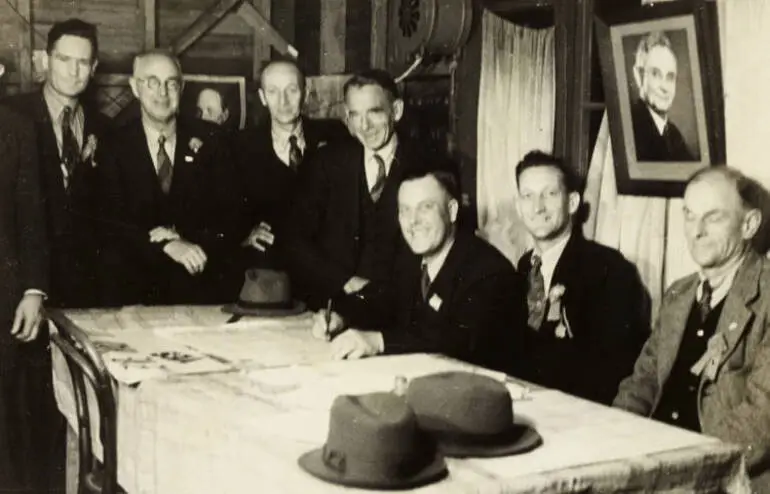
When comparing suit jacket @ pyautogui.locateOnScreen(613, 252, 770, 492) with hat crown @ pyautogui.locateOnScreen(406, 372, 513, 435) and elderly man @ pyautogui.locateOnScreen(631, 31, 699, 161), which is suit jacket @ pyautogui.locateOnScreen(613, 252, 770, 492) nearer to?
elderly man @ pyautogui.locateOnScreen(631, 31, 699, 161)

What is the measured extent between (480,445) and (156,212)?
9.06ft

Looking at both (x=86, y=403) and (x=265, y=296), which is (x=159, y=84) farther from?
(x=86, y=403)

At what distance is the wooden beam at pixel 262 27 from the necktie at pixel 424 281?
240cm

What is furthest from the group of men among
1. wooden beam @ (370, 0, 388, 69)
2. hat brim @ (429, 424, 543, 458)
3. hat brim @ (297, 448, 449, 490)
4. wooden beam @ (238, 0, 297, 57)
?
hat brim @ (297, 448, 449, 490)

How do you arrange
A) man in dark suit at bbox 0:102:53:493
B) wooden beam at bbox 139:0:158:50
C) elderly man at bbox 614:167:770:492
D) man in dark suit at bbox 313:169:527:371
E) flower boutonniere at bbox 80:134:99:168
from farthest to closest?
wooden beam at bbox 139:0:158:50 → flower boutonniere at bbox 80:134:99:168 → man in dark suit at bbox 0:102:53:493 → man in dark suit at bbox 313:169:527:371 → elderly man at bbox 614:167:770:492

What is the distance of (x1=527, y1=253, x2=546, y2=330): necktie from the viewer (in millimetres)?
3445

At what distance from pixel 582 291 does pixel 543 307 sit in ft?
0.53

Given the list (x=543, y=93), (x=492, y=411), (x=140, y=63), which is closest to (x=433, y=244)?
(x=543, y=93)

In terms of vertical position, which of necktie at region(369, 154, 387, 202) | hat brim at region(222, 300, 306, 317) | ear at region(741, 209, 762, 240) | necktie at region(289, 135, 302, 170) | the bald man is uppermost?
the bald man

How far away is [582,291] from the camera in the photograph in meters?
3.36

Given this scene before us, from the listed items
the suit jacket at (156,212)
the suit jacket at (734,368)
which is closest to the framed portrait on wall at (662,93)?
the suit jacket at (734,368)

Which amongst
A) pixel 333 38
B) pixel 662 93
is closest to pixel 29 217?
pixel 333 38

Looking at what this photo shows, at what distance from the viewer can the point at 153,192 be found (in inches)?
166

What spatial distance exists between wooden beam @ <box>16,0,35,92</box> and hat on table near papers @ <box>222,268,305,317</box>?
194 cm
